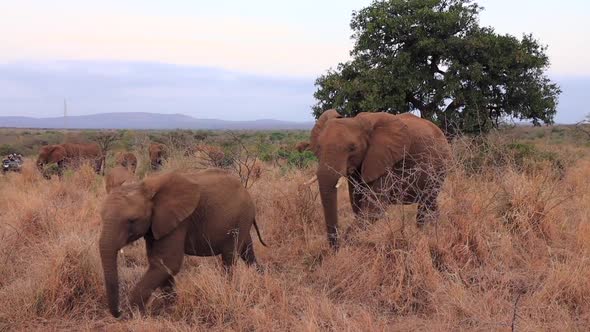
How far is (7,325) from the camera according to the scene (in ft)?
16.0

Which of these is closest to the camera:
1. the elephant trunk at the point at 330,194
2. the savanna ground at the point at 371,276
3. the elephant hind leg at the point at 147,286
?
the savanna ground at the point at 371,276

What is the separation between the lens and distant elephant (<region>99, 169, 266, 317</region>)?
15.5 ft

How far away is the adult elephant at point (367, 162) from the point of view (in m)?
6.56

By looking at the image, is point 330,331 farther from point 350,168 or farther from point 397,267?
point 350,168

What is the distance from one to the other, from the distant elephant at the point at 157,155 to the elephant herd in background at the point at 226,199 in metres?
8.86

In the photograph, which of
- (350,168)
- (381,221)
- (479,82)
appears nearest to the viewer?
(381,221)

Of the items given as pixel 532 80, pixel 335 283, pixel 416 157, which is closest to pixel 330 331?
pixel 335 283

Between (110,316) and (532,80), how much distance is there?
42.4 ft

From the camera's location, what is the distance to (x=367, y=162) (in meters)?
6.93

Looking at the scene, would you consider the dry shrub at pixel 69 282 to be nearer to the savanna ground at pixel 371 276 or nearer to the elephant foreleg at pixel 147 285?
the savanna ground at pixel 371 276

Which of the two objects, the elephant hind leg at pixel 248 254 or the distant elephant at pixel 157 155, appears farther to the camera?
the distant elephant at pixel 157 155

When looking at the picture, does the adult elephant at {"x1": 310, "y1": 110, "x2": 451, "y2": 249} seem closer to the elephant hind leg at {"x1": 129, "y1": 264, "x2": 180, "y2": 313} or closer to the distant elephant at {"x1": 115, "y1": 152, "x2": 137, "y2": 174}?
the elephant hind leg at {"x1": 129, "y1": 264, "x2": 180, "y2": 313}

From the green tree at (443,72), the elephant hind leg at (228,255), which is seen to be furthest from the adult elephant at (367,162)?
the green tree at (443,72)

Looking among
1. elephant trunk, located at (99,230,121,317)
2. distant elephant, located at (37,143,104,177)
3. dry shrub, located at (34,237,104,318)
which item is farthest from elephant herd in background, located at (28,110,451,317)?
distant elephant, located at (37,143,104,177)
